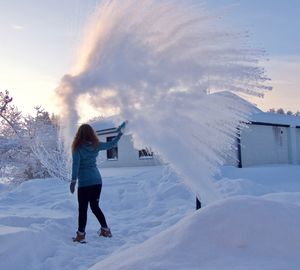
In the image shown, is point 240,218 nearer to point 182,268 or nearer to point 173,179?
point 182,268

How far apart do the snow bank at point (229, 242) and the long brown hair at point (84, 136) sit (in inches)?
138

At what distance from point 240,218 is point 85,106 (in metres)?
2.72

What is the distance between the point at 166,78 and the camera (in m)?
5.09

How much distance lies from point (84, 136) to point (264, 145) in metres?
18.5

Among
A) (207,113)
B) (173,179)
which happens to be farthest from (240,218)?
(173,179)

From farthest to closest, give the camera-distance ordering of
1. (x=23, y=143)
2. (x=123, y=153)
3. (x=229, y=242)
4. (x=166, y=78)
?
(x=123, y=153) < (x=23, y=143) < (x=166, y=78) < (x=229, y=242)

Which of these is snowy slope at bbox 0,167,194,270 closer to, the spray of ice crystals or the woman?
the woman

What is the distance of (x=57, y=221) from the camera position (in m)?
7.85

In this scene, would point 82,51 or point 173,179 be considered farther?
point 173,179

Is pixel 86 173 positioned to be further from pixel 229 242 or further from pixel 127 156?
pixel 127 156

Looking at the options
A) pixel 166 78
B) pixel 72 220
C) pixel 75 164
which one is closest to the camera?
pixel 166 78

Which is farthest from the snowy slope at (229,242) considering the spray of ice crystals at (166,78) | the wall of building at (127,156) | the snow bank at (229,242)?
the wall of building at (127,156)

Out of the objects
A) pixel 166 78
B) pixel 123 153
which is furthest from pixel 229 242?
pixel 123 153

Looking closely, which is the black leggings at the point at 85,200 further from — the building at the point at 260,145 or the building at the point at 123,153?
the building at the point at 123,153
